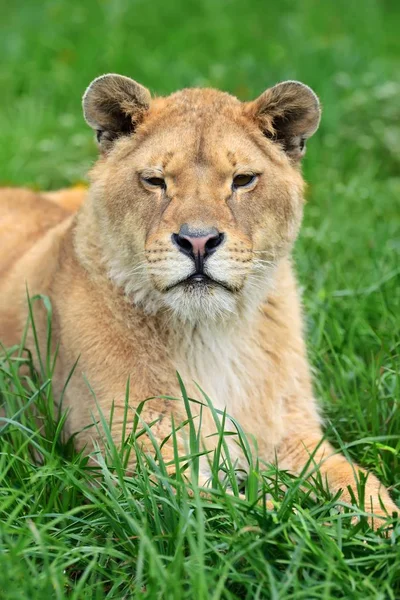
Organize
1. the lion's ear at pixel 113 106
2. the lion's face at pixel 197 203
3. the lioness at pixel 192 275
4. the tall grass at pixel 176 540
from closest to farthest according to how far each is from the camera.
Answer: the tall grass at pixel 176 540 → the lion's face at pixel 197 203 → the lioness at pixel 192 275 → the lion's ear at pixel 113 106

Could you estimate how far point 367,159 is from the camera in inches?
292

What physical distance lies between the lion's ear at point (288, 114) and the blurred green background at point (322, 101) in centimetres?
98

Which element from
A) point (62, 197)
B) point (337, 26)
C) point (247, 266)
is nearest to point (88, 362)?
point (247, 266)

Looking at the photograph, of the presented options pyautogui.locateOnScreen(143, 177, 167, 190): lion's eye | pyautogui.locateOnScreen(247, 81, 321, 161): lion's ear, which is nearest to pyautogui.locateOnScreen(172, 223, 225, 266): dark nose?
pyautogui.locateOnScreen(143, 177, 167, 190): lion's eye

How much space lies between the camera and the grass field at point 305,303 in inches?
119

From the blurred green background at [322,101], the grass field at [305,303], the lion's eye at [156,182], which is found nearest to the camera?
the grass field at [305,303]

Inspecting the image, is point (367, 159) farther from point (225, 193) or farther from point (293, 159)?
point (225, 193)

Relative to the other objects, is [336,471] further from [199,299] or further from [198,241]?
[198,241]

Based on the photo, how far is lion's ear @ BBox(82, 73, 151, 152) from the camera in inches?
158

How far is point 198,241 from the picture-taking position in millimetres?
3525

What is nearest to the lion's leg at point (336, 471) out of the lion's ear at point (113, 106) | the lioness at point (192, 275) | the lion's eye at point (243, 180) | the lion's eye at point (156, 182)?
the lioness at point (192, 275)

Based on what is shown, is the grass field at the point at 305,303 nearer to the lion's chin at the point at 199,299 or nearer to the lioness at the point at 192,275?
the lioness at the point at 192,275

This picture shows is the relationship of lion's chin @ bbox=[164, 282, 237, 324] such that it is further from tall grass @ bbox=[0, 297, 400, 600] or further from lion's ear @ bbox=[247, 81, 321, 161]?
lion's ear @ bbox=[247, 81, 321, 161]

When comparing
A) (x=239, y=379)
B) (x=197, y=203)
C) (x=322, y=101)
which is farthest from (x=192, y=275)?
(x=322, y=101)
